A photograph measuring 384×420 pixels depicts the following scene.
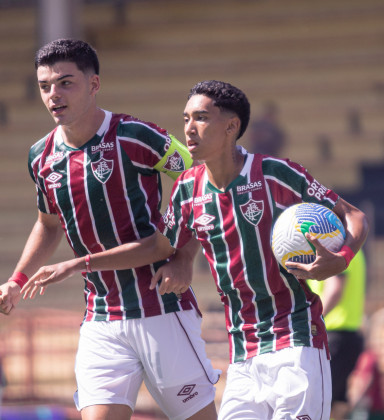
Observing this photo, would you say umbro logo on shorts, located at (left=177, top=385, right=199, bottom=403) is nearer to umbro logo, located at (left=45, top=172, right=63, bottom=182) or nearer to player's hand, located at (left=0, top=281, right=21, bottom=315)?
player's hand, located at (left=0, top=281, right=21, bottom=315)

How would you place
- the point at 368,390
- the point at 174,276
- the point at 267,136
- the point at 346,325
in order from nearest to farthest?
the point at 174,276 < the point at 346,325 < the point at 368,390 < the point at 267,136

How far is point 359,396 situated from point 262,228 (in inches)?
218

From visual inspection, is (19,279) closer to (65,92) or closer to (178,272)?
(178,272)

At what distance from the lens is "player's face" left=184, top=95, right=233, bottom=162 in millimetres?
3809

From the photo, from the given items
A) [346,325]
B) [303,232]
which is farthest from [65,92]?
[346,325]

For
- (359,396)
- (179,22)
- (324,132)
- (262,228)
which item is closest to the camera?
(262,228)

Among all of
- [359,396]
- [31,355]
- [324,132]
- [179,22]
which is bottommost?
[359,396]

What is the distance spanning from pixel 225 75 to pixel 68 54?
39.8ft

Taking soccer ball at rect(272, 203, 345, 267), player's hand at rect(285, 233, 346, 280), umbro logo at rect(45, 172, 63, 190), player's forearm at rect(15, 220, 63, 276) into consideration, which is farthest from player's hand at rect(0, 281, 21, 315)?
player's hand at rect(285, 233, 346, 280)

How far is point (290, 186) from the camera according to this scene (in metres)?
3.76

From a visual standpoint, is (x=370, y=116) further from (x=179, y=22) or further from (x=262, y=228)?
(x=262, y=228)

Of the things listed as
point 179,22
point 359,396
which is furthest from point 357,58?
point 359,396

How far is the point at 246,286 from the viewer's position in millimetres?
3785

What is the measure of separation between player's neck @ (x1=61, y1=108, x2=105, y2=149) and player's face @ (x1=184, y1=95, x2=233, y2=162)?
22.9 inches
